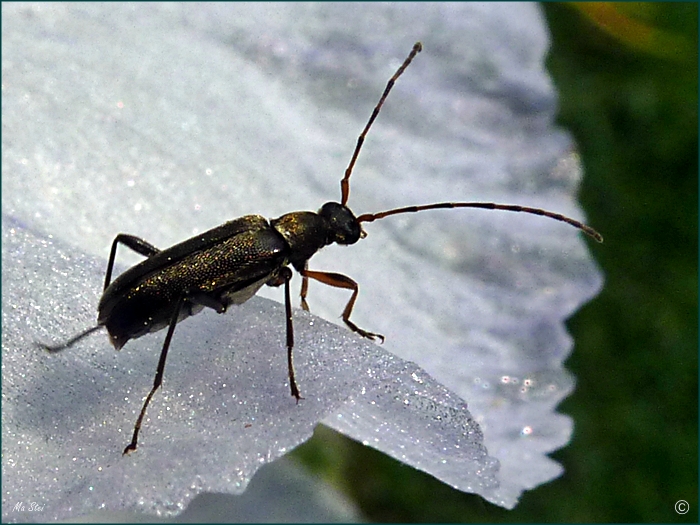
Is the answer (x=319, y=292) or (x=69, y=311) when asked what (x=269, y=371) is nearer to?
(x=69, y=311)

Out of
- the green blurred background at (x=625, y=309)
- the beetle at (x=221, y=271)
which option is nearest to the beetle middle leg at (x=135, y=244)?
the beetle at (x=221, y=271)

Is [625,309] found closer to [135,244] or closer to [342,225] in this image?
[342,225]

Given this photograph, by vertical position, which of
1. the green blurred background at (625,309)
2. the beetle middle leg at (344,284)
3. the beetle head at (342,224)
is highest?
the beetle head at (342,224)

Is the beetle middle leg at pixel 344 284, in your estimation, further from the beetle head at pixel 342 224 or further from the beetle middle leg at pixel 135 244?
the beetle middle leg at pixel 135 244

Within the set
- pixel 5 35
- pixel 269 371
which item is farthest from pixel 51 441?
pixel 5 35

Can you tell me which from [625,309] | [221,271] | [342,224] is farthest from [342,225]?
[625,309]

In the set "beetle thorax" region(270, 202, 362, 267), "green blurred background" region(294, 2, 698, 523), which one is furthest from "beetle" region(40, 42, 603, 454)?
"green blurred background" region(294, 2, 698, 523)
